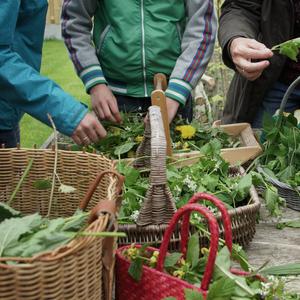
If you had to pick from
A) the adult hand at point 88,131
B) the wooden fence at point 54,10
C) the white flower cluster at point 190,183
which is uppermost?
the adult hand at point 88,131

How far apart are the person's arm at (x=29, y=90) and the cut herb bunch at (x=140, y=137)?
16cm

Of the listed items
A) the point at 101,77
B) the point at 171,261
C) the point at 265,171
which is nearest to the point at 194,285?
the point at 171,261

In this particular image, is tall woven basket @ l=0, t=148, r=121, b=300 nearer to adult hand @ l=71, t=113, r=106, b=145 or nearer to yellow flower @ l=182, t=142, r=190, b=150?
adult hand @ l=71, t=113, r=106, b=145

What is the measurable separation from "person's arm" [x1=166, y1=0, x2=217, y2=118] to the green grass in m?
2.62

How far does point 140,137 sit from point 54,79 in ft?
16.9

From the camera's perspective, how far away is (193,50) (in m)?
1.94

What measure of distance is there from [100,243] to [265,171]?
0.85 metres

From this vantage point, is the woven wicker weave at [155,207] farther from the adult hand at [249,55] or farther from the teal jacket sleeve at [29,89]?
the adult hand at [249,55]

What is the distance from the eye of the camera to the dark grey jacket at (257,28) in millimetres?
2066

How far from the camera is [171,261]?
1000mm

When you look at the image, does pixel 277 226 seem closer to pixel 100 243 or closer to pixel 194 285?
pixel 194 285

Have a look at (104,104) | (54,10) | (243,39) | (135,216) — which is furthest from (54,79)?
(135,216)

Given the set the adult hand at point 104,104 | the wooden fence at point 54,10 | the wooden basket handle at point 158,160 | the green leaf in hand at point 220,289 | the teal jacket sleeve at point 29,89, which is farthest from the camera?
the wooden fence at point 54,10

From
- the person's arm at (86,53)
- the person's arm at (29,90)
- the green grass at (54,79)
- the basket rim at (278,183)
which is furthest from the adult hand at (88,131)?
the green grass at (54,79)
